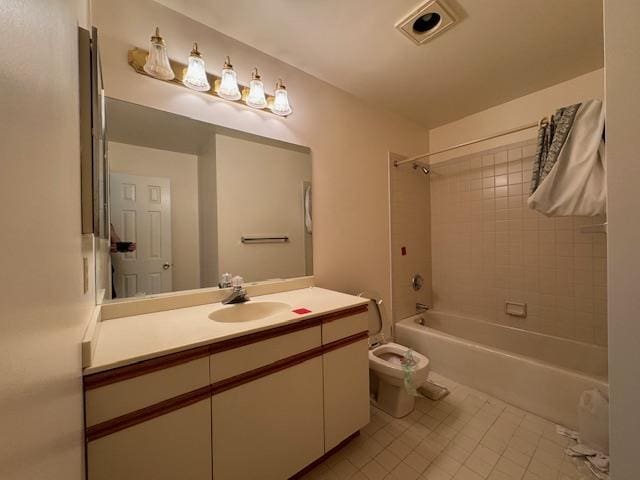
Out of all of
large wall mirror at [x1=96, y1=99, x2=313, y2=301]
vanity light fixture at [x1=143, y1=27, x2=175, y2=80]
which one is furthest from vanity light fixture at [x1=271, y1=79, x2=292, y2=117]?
vanity light fixture at [x1=143, y1=27, x2=175, y2=80]

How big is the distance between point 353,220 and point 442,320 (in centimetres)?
151

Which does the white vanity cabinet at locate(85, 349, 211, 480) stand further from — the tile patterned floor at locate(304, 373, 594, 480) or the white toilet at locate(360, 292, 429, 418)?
the white toilet at locate(360, 292, 429, 418)

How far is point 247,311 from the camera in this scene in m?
1.34

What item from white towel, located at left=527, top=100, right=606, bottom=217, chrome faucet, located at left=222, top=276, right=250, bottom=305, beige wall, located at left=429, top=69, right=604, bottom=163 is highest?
beige wall, located at left=429, top=69, right=604, bottom=163

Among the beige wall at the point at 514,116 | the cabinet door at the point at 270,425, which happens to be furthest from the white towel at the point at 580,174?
the cabinet door at the point at 270,425

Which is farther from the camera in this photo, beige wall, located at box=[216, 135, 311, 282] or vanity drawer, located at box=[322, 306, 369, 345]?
beige wall, located at box=[216, 135, 311, 282]

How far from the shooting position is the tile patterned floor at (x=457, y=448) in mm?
1210

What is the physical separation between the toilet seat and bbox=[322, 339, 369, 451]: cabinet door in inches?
9.4

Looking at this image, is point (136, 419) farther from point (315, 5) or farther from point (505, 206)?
point (505, 206)

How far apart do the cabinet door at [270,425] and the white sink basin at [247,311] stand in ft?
1.18

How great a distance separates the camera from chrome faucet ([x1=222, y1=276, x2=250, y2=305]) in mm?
1339

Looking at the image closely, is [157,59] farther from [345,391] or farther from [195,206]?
[345,391]

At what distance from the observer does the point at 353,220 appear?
2.03m

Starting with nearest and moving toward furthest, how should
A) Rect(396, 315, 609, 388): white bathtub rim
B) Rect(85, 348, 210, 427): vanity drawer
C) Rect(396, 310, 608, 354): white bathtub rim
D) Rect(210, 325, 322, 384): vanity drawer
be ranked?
Rect(85, 348, 210, 427): vanity drawer
Rect(210, 325, 322, 384): vanity drawer
Rect(396, 315, 609, 388): white bathtub rim
Rect(396, 310, 608, 354): white bathtub rim
